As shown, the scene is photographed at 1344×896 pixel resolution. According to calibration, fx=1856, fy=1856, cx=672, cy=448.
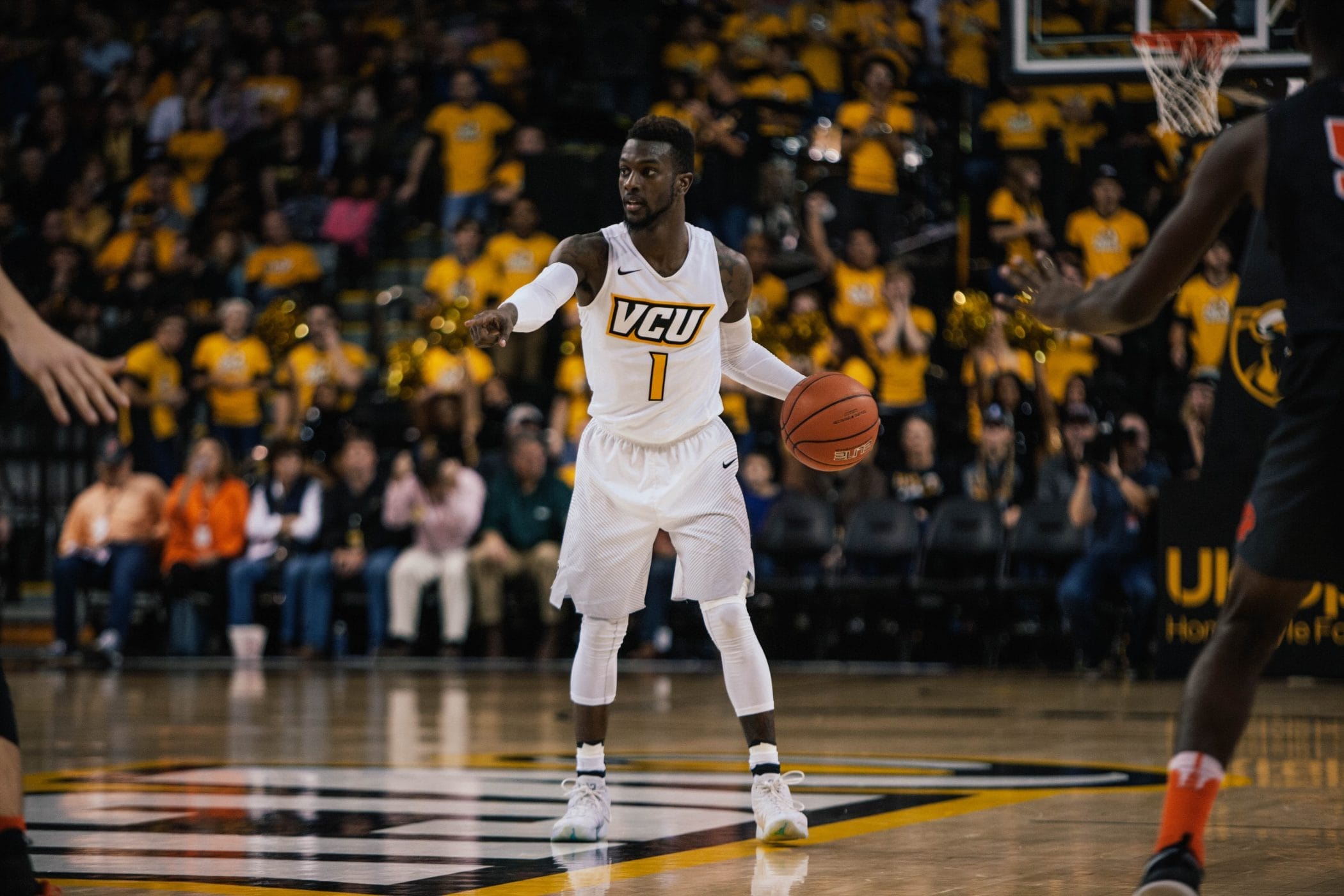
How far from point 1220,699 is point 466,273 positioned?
44.9 feet

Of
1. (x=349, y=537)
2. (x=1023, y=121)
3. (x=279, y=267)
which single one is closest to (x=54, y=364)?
(x=349, y=537)

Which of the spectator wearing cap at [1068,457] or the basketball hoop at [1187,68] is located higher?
the basketball hoop at [1187,68]

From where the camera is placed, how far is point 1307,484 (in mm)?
3982

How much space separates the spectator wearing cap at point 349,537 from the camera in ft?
53.5

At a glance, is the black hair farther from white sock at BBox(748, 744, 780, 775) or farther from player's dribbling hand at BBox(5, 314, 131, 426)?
player's dribbling hand at BBox(5, 314, 131, 426)

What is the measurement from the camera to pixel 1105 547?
13781 millimetres

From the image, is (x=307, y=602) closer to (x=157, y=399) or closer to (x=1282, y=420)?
(x=157, y=399)

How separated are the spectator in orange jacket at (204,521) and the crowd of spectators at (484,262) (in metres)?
0.03

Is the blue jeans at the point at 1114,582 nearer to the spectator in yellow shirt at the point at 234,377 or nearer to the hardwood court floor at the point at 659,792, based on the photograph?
the hardwood court floor at the point at 659,792

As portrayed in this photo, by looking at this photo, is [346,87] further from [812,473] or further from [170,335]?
[812,473]

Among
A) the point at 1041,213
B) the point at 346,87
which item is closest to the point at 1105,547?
the point at 1041,213

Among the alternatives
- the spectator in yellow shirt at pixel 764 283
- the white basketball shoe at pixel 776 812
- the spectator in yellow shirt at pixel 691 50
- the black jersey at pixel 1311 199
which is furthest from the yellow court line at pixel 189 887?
the spectator in yellow shirt at pixel 691 50

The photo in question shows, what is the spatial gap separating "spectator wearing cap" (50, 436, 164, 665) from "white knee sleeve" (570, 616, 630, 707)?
1108 cm

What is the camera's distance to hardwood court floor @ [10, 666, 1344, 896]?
5402 millimetres
